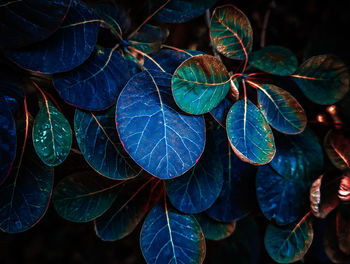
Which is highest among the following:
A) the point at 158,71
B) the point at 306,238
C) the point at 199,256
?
the point at 158,71

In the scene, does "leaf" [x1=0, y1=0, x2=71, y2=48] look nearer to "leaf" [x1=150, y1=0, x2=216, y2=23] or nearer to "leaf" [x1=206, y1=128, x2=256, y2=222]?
"leaf" [x1=150, y1=0, x2=216, y2=23]

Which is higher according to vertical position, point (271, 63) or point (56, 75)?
point (56, 75)

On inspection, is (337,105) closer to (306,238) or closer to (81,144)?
(306,238)

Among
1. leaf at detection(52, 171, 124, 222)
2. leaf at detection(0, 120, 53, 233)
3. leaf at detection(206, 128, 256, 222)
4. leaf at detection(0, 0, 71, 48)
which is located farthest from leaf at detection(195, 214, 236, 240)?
leaf at detection(0, 0, 71, 48)

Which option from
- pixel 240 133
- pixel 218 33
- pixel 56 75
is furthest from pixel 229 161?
pixel 56 75

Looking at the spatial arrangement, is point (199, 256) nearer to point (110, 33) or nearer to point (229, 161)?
point (229, 161)

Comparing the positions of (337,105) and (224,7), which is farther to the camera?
(337,105)
